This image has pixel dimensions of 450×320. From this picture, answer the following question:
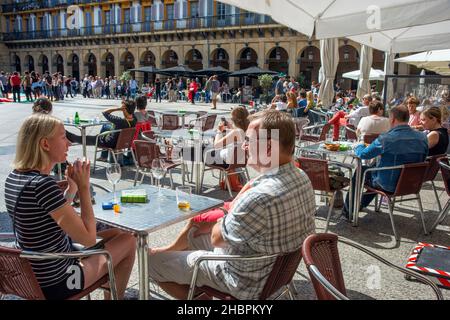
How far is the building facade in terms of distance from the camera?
29781 mm

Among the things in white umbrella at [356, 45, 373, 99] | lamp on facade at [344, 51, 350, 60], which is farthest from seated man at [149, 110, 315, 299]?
lamp on facade at [344, 51, 350, 60]

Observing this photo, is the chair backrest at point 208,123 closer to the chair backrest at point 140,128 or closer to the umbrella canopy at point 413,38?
the chair backrest at point 140,128

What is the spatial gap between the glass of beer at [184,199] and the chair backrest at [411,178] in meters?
2.12

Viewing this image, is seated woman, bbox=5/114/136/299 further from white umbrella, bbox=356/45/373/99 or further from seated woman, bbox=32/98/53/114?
white umbrella, bbox=356/45/373/99

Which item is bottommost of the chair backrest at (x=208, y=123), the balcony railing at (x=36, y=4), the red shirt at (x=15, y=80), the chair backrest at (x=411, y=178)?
the chair backrest at (x=411, y=178)

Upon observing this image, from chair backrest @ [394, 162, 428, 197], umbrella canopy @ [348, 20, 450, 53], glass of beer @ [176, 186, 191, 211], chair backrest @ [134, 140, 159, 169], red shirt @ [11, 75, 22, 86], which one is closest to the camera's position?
glass of beer @ [176, 186, 191, 211]

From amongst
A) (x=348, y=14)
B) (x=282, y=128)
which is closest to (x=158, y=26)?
(x=348, y=14)

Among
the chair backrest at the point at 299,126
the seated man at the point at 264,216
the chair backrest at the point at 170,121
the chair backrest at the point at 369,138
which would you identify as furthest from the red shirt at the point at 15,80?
the seated man at the point at 264,216

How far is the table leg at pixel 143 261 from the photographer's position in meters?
2.09

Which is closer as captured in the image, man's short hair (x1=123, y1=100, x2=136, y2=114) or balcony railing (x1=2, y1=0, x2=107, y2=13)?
man's short hair (x1=123, y1=100, x2=136, y2=114)

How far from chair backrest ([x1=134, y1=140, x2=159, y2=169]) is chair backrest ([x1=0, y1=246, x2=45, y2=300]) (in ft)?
10.1
